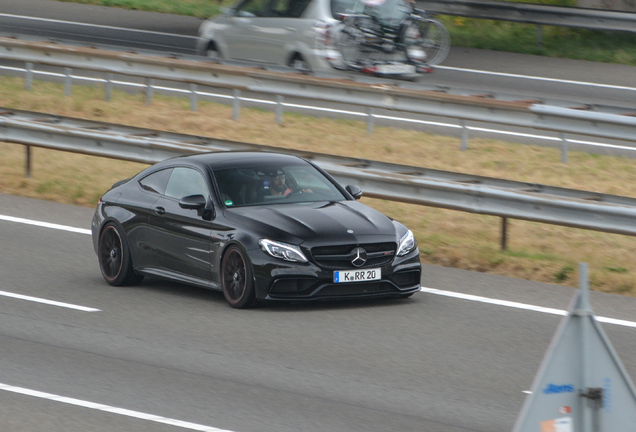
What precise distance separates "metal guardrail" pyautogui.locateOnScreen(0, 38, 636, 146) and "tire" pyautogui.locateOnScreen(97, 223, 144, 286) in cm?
624

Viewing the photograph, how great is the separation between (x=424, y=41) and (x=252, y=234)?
12151 mm

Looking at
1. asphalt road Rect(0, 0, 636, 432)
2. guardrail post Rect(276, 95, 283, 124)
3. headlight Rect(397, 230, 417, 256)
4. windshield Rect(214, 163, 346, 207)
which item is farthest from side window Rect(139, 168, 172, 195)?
guardrail post Rect(276, 95, 283, 124)

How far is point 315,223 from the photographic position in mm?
10234

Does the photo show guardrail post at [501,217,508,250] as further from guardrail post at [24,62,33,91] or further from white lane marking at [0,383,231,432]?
guardrail post at [24,62,33,91]

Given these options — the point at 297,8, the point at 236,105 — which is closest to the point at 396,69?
the point at 297,8

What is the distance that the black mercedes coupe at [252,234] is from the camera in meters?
10.0

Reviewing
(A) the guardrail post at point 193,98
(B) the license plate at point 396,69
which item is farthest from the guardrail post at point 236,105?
(B) the license plate at point 396,69

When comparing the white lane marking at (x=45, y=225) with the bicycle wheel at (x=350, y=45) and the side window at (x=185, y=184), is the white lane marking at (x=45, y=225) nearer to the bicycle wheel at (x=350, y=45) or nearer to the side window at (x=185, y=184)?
the side window at (x=185, y=184)

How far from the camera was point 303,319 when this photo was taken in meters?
10.0

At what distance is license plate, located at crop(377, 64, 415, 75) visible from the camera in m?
20.9

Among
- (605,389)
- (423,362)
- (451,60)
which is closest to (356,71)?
(451,60)

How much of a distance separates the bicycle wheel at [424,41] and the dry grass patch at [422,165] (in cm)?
264

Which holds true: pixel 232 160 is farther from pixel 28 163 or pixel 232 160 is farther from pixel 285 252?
pixel 28 163

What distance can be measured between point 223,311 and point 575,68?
16.0m
